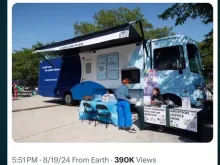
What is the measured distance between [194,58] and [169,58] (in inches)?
21.6

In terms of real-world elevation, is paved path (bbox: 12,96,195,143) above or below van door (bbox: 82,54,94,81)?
below

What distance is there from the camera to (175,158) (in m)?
2.21

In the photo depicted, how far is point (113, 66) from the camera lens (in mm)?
5016

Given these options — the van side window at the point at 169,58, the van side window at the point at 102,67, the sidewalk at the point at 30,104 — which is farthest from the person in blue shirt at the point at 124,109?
the sidewalk at the point at 30,104

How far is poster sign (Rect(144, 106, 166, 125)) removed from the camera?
3.12m

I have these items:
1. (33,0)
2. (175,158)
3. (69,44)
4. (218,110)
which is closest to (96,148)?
(175,158)

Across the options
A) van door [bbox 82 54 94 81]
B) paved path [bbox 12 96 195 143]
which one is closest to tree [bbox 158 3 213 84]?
paved path [bbox 12 96 195 143]

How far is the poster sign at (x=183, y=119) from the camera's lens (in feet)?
9.07

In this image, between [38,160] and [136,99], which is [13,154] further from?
[136,99]

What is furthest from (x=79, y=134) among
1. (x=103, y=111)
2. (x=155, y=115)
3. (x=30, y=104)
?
(x=30, y=104)

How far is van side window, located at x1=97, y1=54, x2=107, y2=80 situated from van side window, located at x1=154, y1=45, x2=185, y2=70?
4.99 ft

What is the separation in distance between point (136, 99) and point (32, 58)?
12247 millimetres

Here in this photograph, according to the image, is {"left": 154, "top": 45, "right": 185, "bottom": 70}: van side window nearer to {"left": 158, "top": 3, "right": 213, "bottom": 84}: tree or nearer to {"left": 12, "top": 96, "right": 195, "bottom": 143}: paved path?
{"left": 158, "top": 3, "right": 213, "bottom": 84}: tree

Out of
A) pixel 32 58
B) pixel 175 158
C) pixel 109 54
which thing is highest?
pixel 32 58
